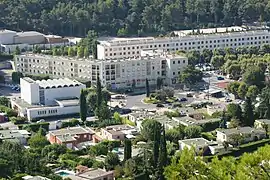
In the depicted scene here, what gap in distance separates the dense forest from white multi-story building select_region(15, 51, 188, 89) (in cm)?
491

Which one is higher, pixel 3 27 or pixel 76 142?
pixel 3 27

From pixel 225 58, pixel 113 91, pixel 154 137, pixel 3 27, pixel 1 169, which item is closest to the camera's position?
pixel 1 169

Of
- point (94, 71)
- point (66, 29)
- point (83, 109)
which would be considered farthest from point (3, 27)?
point (83, 109)

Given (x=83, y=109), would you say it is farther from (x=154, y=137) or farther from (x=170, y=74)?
(x=170, y=74)

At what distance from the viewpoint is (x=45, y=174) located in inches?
374

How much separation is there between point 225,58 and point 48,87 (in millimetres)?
5067

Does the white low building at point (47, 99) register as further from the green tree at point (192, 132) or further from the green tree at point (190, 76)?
the green tree at point (192, 132)

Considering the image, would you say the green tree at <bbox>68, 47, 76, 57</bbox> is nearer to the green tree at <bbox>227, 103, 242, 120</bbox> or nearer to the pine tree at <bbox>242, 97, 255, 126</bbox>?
the green tree at <bbox>227, 103, 242, 120</bbox>

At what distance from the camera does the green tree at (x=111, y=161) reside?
9887 mm

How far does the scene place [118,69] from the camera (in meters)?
15.6

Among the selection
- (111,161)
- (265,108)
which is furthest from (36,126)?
(265,108)

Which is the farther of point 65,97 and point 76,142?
point 65,97

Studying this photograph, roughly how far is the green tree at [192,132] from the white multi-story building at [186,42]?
20.9ft

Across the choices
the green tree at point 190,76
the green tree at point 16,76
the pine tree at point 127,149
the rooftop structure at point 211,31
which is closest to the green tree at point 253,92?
the green tree at point 190,76
